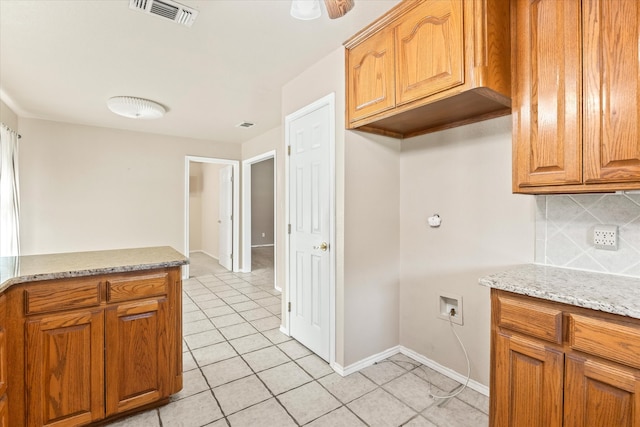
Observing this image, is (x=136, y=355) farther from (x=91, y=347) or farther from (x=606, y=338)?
(x=606, y=338)

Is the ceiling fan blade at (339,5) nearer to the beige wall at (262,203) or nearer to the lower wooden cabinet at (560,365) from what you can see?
the lower wooden cabinet at (560,365)

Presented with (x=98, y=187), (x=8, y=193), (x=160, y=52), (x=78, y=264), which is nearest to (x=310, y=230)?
(x=78, y=264)

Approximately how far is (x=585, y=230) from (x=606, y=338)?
0.69 meters

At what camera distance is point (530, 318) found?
1.29 m

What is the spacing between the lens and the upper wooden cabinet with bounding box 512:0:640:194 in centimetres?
123

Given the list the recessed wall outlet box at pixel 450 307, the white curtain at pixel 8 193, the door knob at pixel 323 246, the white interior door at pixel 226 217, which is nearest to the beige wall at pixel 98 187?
the white curtain at pixel 8 193

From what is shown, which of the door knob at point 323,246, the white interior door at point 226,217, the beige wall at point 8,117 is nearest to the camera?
the door knob at point 323,246

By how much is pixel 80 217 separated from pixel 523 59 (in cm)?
536

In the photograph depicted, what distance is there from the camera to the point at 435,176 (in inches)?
88.7

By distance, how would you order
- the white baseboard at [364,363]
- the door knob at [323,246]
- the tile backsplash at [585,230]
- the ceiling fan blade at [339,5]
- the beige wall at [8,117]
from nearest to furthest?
the ceiling fan blade at [339,5], the tile backsplash at [585,230], the white baseboard at [364,363], the door knob at [323,246], the beige wall at [8,117]

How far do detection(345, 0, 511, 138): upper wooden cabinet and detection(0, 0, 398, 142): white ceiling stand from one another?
7.4 inches

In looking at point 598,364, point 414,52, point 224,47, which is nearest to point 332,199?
point 414,52

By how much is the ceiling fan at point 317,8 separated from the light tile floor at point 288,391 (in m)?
2.09

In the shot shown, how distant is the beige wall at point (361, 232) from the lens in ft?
7.28
